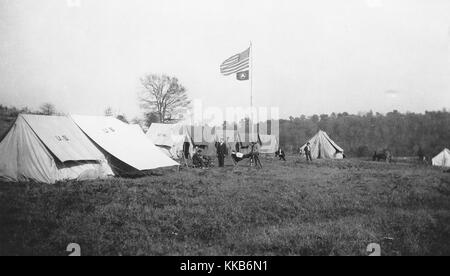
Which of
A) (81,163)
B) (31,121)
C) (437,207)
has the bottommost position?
(437,207)

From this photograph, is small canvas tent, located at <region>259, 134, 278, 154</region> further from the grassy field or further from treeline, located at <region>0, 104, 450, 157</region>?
the grassy field

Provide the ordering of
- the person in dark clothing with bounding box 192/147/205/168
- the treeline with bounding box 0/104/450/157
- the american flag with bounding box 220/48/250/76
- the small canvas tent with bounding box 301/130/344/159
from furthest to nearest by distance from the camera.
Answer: the treeline with bounding box 0/104/450/157 → the small canvas tent with bounding box 301/130/344/159 → the american flag with bounding box 220/48/250/76 → the person in dark clothing with bounding box 192/147/205/168

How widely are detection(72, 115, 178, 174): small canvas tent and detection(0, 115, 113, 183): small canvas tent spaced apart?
0.74 m

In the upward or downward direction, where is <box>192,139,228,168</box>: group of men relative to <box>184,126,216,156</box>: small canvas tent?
downward

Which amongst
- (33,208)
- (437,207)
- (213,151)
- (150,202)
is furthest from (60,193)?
(213,151)

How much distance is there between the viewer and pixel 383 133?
5244cm

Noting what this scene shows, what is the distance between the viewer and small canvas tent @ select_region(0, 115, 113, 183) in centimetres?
995

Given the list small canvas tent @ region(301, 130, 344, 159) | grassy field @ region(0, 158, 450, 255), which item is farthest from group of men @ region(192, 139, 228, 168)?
small canvas tent @ region(301, 130, 344, 159)

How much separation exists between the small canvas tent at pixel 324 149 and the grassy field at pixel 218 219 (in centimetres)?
1899

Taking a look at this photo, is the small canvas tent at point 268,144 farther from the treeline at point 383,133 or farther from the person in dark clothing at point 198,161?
the person in dark clothing at point 198,161

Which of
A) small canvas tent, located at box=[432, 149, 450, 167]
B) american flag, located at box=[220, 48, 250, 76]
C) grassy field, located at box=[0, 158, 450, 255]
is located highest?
american flag, located at box=[220, 48, 250, 76]
